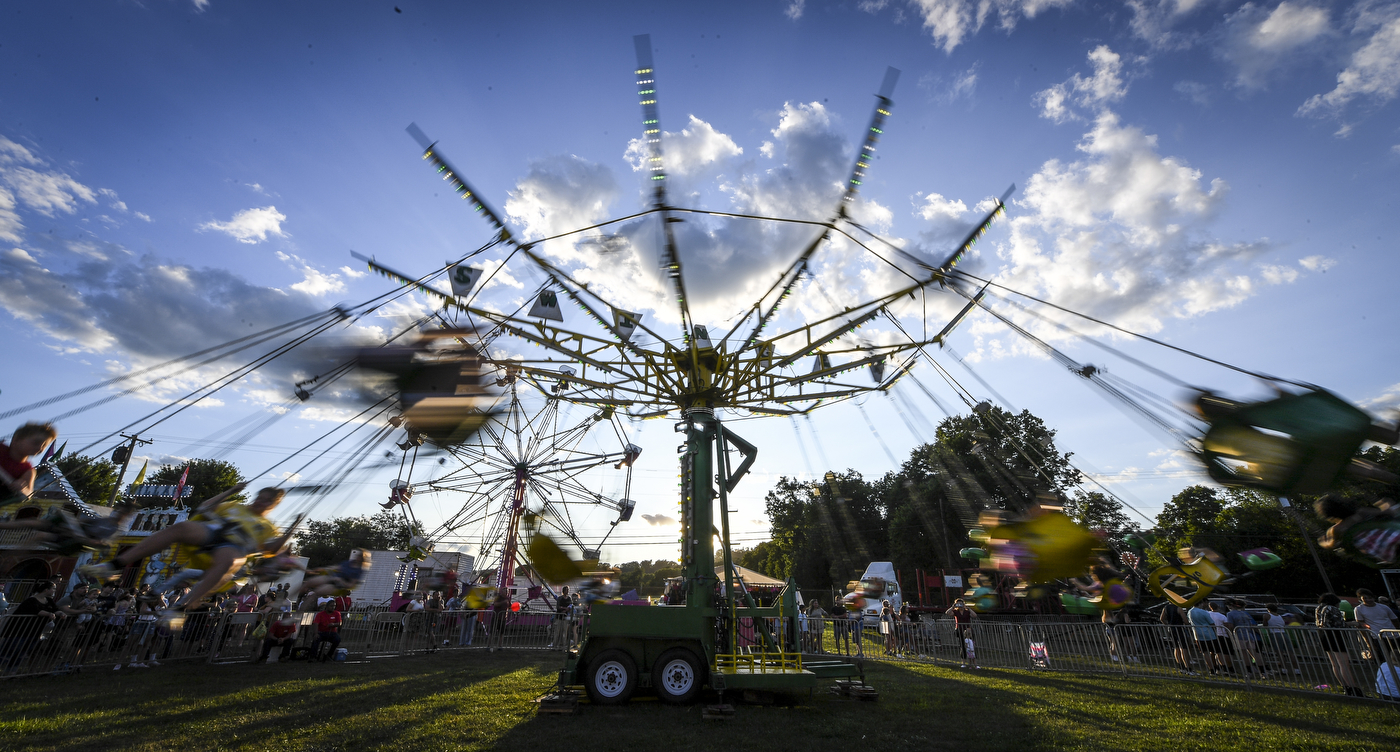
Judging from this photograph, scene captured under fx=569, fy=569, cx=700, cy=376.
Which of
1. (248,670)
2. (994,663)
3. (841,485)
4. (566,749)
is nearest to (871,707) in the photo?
(566,749)

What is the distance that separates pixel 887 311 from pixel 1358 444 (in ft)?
24.9

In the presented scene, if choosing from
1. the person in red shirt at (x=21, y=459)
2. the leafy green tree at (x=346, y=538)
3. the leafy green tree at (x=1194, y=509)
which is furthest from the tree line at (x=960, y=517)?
the leafy green tree at (x=346, y=538)

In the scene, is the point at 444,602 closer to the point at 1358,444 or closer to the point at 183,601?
the point at 183,601

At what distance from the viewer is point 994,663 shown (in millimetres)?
14516

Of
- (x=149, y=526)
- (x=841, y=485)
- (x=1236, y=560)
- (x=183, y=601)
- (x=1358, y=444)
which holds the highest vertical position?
(x=841, y=485)

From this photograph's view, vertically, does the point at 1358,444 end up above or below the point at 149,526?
below

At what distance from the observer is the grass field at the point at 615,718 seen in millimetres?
6316

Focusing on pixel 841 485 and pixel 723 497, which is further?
pixel 841 485

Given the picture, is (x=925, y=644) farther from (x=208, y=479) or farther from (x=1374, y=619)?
(x=208, y=479)

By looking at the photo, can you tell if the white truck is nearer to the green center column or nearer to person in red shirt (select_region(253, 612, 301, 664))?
the green center column

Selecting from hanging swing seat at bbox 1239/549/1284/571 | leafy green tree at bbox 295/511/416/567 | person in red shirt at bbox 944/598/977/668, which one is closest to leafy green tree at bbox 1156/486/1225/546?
person in red shirt at bbox 944/598/977/668

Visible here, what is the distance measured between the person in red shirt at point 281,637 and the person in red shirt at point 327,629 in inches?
19.7

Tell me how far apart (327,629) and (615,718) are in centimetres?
969

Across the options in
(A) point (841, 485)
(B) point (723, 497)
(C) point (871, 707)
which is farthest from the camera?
(A) point (841, 485)
